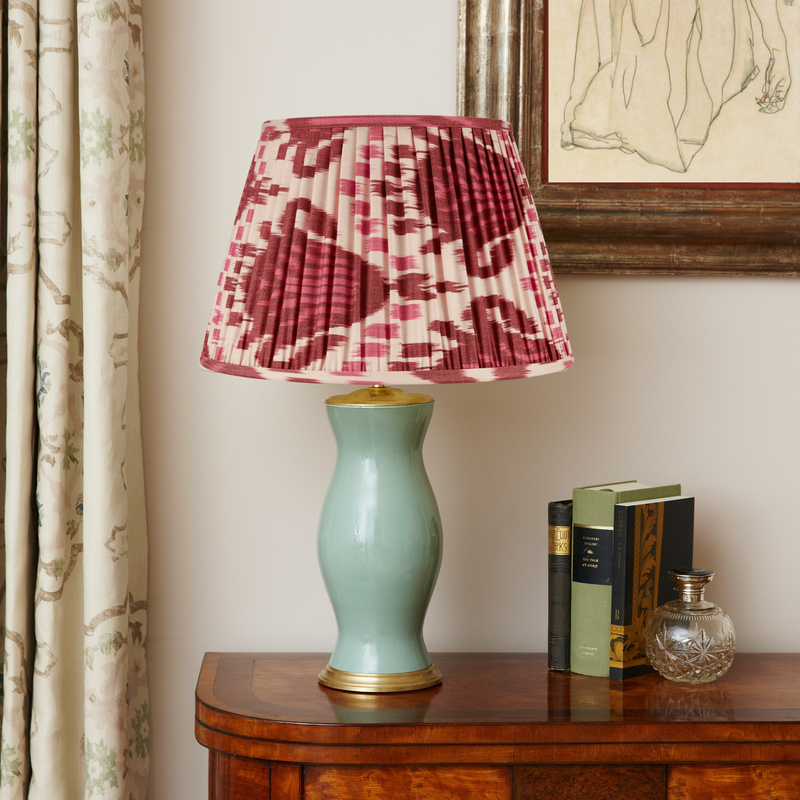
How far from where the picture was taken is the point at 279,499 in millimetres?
1308

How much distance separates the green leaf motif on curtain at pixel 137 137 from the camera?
3.99 ft

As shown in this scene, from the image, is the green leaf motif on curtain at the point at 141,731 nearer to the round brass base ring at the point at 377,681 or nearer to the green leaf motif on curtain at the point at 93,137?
the round brass base ring at the point at 377,681

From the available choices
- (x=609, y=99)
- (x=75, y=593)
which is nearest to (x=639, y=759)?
(x=75, y=593)

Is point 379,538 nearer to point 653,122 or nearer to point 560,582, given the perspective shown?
point 560,582

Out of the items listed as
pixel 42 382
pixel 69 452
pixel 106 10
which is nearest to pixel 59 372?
pixel 42 382

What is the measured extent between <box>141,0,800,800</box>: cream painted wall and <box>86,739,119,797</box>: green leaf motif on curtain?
18 cm

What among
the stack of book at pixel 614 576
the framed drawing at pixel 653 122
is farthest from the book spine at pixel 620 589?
Result: the framed drawing at pixel 653 122

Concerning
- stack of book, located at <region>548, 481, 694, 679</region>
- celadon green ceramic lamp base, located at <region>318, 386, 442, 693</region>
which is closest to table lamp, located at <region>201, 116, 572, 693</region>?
celadon green ceramic lamp base, located at <region>318, 386, 442, 693</region>

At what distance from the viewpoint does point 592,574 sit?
1089 mm

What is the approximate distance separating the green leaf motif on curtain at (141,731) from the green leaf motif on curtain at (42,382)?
18.7 inches

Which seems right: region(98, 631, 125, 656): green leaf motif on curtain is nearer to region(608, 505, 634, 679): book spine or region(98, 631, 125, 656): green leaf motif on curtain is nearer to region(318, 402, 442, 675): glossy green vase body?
region(318, 402, 442, 675): glossy green vase body

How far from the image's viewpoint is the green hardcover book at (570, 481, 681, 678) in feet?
3.54

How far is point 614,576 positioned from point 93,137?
2.90 ft

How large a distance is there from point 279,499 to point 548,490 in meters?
0.41
